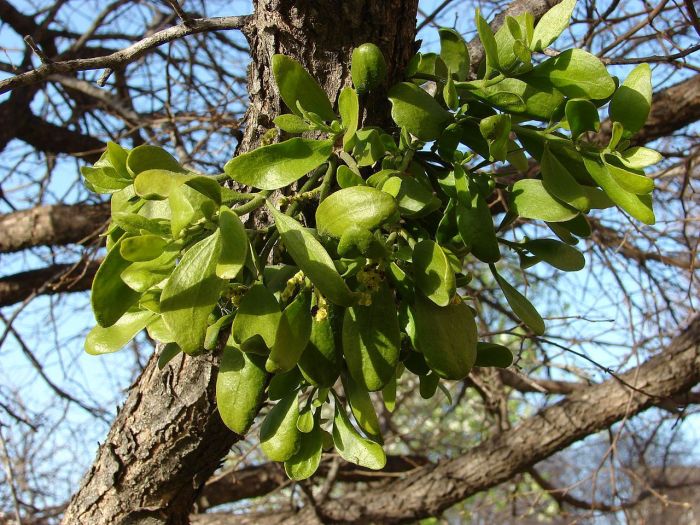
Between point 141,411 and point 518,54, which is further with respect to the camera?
point 141,411

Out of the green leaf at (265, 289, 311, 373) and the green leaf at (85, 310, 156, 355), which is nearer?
the green leaf at (265, 289, 311, 373)

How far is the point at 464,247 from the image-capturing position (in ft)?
2.17

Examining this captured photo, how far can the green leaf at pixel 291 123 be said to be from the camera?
2.31 feet

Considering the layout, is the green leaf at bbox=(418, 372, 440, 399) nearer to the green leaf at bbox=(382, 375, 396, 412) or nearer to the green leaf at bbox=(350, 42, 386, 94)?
the green leaf at bbox=(382, 375, 396, 412)

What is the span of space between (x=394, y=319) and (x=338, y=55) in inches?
15.1

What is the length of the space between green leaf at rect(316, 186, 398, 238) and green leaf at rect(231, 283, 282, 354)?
0.07 meters

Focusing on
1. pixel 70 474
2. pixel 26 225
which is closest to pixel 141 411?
pixel 26 225

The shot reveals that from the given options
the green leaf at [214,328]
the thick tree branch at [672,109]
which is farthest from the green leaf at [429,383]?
the thick tree branch at [672,109]

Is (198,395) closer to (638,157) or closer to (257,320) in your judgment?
(257,320)

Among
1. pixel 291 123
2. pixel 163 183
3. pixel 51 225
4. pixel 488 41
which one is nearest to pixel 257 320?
pixel 163 183

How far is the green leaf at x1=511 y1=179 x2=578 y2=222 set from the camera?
2.10 ft

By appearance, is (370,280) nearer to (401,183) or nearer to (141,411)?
(401,183)

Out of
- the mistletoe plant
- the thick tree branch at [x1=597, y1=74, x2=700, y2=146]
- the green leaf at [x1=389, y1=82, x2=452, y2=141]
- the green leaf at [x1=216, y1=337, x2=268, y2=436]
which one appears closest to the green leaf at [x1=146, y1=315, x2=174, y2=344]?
the mistletoe plant

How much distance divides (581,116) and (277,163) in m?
0.28
